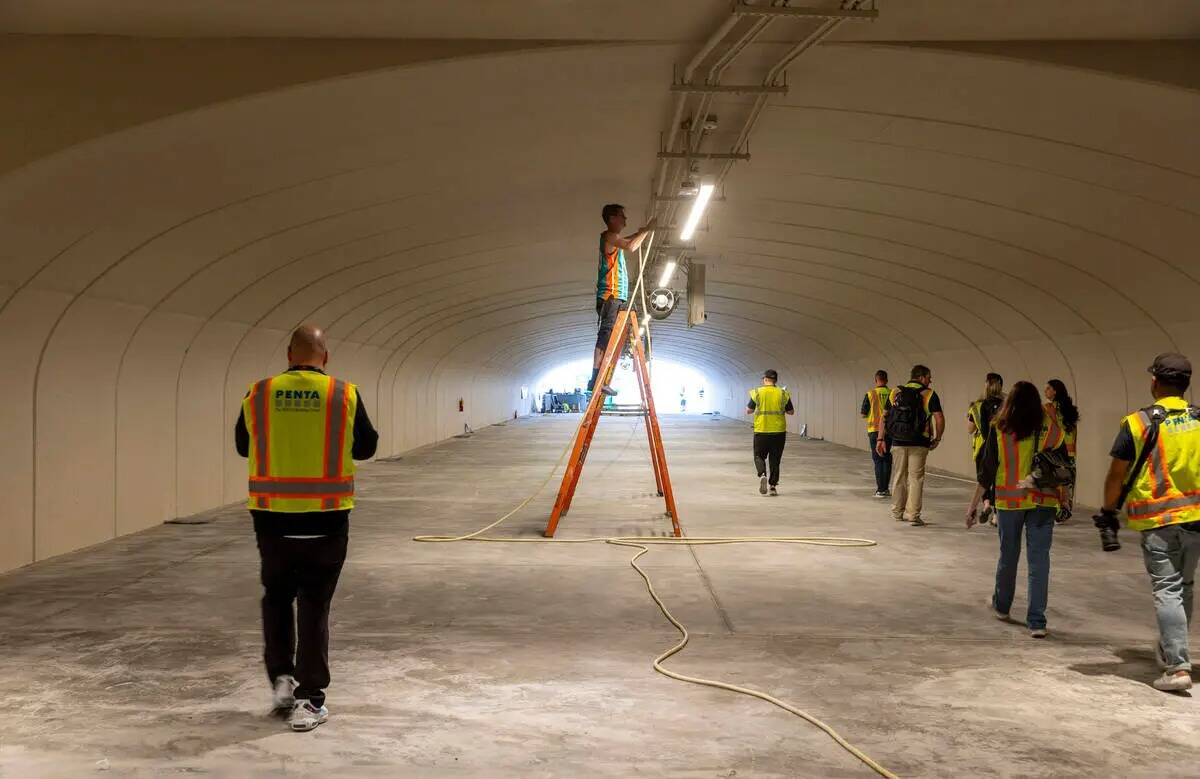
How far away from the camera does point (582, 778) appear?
13.1 ft

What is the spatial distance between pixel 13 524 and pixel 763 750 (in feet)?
23.2

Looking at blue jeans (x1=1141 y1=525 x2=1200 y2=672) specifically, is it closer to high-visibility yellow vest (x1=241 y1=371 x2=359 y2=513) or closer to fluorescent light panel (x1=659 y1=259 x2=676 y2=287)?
high-visibility yellow vest (x1=241 y1=371 x2=359 y2=513)

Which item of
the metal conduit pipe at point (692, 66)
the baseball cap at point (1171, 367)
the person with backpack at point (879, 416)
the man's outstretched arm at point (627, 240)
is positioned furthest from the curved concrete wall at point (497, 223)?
the baseball cap at point (1171, 367)

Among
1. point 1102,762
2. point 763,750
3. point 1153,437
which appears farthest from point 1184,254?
point 763,750

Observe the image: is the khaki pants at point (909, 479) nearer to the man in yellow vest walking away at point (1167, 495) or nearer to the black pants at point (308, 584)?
the man in yellow vest walking away at point (1167, 495)

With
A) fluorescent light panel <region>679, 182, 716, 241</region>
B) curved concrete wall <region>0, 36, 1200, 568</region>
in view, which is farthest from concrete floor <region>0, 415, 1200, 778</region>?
fluorescent light panel <region>679, 182, 716, 241</region>

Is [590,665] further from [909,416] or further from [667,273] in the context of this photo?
[667,273]

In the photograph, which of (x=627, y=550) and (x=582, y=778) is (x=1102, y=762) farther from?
(x=627, y=550)

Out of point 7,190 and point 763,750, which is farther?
point 7,190

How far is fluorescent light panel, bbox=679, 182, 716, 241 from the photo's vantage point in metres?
10.3

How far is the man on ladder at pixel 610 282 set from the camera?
9695 mm

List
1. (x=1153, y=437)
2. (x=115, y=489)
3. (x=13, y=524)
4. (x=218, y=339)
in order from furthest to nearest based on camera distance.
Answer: (x=218, y=339) < (x=115, y=489) < (x=13, y=524) < (x=1153, y=437)

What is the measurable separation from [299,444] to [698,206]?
7.34 m

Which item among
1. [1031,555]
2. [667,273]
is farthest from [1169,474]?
[667,273]
